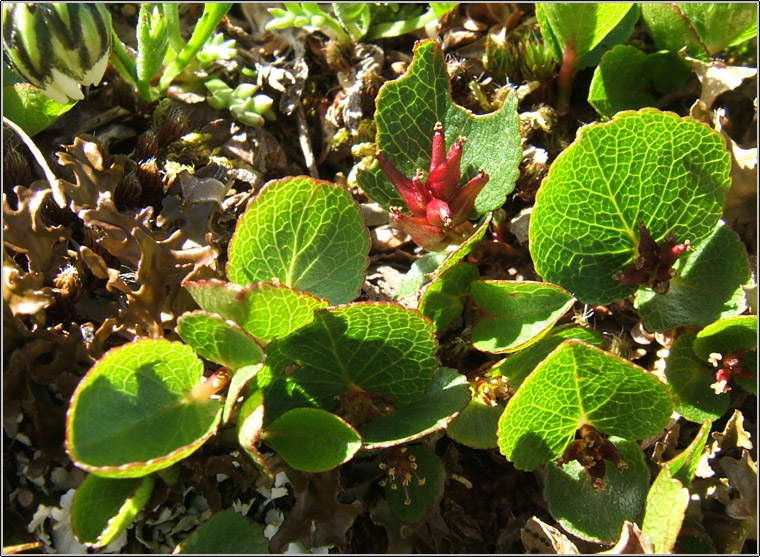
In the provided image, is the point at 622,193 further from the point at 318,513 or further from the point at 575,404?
the point at 318,513

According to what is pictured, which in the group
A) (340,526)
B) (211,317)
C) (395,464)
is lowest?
(340,526)

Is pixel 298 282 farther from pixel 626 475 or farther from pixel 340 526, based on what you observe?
pixel 626 475

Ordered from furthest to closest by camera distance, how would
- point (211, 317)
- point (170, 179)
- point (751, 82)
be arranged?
point (751, 82), point (170, 179), point (211, 317)

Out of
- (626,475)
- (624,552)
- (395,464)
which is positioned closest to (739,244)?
(626,475)

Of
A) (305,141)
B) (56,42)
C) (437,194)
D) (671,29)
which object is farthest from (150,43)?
(671,29)

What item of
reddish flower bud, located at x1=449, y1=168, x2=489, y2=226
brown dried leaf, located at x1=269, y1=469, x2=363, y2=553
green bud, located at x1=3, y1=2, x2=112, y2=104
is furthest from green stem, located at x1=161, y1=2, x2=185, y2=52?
brown dried leaf, located at x1=269, y1=469, x2=363, y2=553

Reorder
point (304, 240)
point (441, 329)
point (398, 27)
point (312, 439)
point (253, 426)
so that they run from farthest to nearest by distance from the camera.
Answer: point (398, 27), point (441, 329), point (304, 240), point (312, 439), point (253, 426)

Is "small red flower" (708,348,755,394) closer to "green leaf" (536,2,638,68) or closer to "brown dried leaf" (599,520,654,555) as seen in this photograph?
"brown dried leaf" (599,520,654,555)
